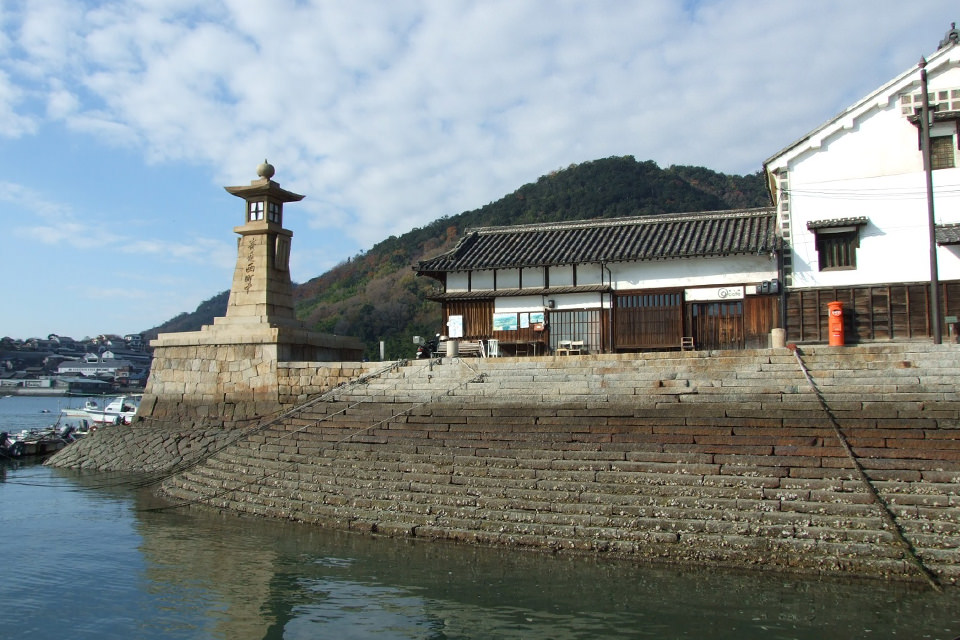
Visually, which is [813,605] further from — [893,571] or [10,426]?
[10,426]

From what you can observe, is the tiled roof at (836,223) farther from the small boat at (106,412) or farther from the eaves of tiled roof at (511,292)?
the small boat at (106,412)

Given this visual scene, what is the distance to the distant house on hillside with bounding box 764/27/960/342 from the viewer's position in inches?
762

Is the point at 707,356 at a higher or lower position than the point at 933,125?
lower

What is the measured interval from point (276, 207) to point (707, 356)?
15304 millimetres

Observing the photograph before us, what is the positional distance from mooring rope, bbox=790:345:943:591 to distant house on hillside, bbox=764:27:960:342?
283 inches

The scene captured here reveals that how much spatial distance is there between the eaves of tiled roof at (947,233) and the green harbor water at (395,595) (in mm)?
12690

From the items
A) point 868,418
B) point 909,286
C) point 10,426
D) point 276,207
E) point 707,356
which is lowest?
point 10,426

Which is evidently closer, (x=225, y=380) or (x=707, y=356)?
(x=707, y=356)

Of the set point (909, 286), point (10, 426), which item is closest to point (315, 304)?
point (10, 426)

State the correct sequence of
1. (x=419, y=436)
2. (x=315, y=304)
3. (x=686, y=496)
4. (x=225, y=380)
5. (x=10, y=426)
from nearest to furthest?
(x=686, y=496) < (x=419, y=436) < (x=225, y=380) < (x=10, y=426) < (x=315, y=304)

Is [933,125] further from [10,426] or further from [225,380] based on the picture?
[10,426]

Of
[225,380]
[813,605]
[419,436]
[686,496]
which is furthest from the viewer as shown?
[225,380]

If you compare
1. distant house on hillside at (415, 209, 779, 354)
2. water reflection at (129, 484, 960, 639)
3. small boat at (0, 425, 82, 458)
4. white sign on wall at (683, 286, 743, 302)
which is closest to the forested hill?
small boat at (0, 425, 82, 458)

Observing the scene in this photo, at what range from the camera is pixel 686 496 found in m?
12.1
